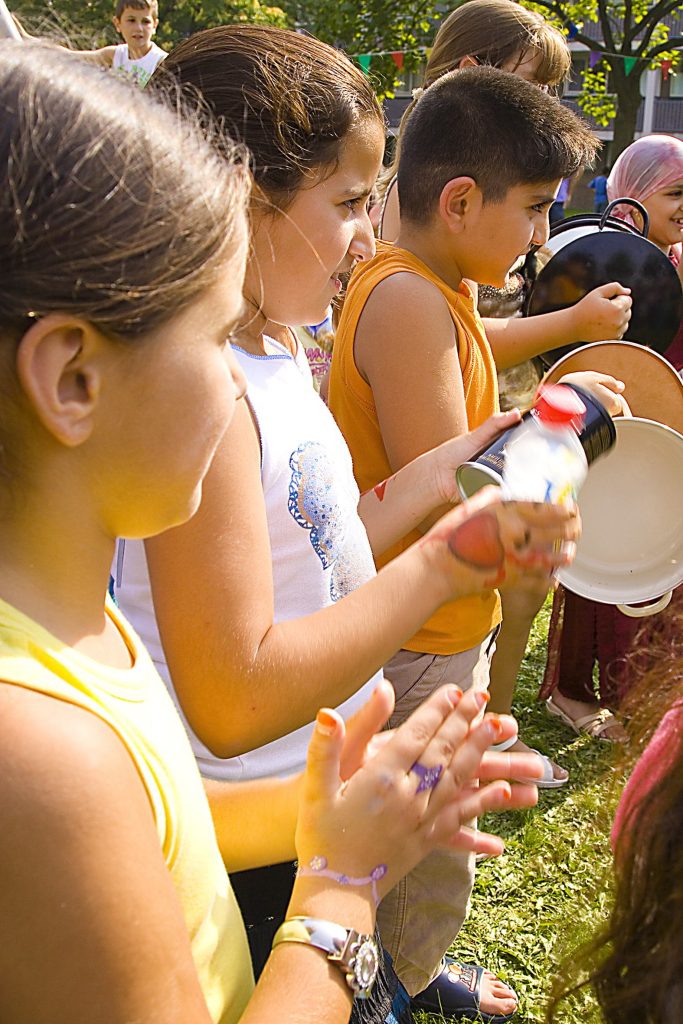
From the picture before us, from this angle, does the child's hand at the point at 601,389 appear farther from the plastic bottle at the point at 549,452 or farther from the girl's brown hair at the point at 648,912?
the girl's brown hair at the point at 648,912

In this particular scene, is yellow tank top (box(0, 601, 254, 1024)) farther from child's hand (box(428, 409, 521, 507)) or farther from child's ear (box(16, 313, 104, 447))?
child's hand (box(428, 409, 521, 507))

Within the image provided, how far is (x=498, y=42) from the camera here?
3.19 metres

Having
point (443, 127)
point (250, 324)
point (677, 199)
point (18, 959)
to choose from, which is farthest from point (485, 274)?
point (677, 199)

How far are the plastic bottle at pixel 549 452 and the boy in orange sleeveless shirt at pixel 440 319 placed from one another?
368 mm

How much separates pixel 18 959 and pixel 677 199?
13.4ft

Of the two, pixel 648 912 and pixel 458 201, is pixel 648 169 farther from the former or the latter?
pixel 648 912

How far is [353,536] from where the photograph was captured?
149cm

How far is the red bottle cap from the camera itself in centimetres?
161

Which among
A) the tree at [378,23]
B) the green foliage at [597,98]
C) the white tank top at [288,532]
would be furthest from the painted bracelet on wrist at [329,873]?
the green foliage at [597,98]

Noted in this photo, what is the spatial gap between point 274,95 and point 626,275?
2.09m

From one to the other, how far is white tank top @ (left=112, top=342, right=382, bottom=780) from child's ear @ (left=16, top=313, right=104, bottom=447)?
0.48 meters

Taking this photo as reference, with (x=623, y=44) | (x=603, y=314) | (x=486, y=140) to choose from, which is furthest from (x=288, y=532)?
(x=623, y=44)

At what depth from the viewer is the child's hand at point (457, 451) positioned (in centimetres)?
167

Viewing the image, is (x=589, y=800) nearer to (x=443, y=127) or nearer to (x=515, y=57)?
(x=443, y=127)
